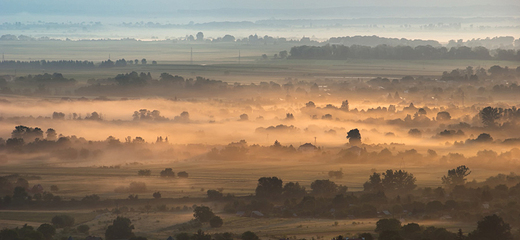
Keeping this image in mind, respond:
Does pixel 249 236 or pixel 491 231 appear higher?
pixel 491 231

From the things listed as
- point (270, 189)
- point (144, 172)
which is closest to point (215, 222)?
point (270, 189)

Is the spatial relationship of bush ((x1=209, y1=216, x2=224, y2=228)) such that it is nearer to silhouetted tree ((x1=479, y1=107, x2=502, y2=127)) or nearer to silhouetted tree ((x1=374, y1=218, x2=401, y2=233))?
Answer: silhouetted tree ((x1=374, y1=218, x2=401, y2=233))

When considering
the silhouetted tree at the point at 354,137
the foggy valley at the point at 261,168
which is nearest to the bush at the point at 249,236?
the foggy valley at the point at 261,168

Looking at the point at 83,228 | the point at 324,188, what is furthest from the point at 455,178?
the point at 83,228

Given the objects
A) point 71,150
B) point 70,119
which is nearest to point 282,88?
point 70,119

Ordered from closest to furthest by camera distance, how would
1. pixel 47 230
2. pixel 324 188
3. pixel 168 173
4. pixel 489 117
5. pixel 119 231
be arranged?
1. pixel 47 230
2. pixel 119 231
3. pixel 324 188
4. pixel 168 173
5. pixel 489 117

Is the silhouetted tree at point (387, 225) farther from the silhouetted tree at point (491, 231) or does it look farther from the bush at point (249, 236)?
the bush at point (249, 236)

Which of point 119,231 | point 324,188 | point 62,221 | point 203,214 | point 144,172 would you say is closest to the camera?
point 119,231

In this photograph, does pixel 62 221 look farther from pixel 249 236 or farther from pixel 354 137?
pixel 354 137

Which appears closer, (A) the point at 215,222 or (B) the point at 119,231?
(B) the point at 119,231

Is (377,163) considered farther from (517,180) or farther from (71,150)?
(71,150)

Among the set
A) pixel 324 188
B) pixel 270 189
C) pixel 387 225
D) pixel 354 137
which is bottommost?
pixel 387 225
